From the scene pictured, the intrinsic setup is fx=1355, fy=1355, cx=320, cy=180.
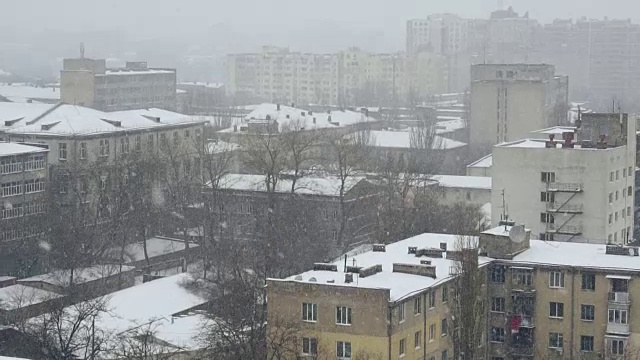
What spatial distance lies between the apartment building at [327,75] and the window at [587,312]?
7667 centimetres

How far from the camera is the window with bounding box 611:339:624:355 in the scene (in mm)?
21297

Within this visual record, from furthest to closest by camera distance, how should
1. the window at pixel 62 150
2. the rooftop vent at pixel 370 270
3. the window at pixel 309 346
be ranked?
1. the window at pixel 62 150
2. the rooftop vent at pixel 370 270
3. the window at pixel 309 346

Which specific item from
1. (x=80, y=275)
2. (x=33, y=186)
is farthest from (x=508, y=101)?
(x=80, y=275)

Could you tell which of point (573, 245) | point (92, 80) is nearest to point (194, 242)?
point (573, 245)

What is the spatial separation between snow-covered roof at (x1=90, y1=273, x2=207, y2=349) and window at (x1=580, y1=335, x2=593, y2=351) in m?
6.19

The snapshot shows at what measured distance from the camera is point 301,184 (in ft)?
118

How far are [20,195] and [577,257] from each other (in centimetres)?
1803

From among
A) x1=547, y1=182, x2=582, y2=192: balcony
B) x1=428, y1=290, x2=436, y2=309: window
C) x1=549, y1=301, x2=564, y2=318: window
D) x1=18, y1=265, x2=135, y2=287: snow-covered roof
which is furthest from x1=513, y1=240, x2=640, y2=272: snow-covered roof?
x1=18, y1=265, x2=135, y2=287: snow-covered roof

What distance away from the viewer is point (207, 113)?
7256 cm

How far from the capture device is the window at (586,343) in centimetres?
2172

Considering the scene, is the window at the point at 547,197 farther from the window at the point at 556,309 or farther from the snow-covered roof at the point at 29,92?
the snow-covered roof at the point at 29,92

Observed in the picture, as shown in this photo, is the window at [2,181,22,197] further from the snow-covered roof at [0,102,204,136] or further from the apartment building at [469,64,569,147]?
the apartment building at [469,64,569,147]

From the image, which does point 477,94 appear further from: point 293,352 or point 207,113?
point 293,352

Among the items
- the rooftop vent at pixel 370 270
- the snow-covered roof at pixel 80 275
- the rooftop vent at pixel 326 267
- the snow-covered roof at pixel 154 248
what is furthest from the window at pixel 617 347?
the snow-covered roof at pixel 154 248
